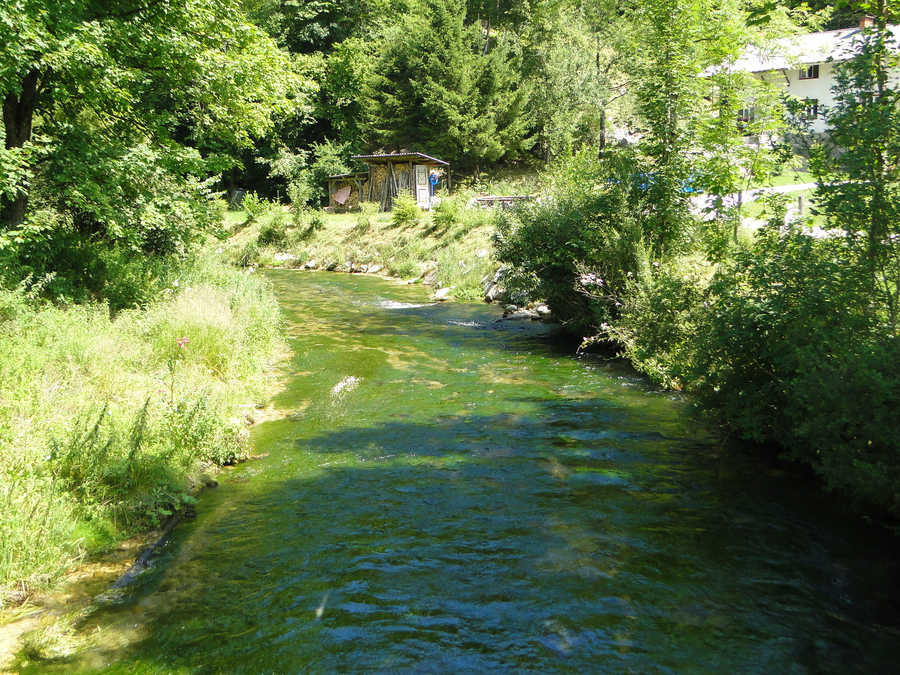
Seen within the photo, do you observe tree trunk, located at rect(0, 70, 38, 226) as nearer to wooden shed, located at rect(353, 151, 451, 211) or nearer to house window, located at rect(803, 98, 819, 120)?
house window, located at rect(803, 98, 819, 120)

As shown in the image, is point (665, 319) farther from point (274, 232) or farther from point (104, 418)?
point (274, 232)

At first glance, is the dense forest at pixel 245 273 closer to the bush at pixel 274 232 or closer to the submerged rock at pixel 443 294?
the submerged rock at pixel 443 294

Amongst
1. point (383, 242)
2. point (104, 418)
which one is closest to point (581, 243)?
point (104, 418)

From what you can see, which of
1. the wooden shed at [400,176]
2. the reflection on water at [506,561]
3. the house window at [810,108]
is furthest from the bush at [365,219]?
the house window at [810,108]

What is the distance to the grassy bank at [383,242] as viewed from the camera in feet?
89.6

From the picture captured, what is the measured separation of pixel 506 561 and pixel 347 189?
42381mm

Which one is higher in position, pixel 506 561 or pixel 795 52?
pixel 795 52

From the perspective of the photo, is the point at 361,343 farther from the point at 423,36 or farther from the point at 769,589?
the point at 423,36

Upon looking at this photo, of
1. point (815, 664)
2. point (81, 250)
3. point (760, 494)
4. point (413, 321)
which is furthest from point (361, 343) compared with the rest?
point (815, 664)

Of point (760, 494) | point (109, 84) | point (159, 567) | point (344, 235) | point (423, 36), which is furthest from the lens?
point (423, 36)

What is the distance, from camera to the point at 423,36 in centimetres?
4503

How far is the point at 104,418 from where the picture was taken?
6805mm

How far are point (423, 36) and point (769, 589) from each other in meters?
46.8

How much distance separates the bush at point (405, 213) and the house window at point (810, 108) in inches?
1126
